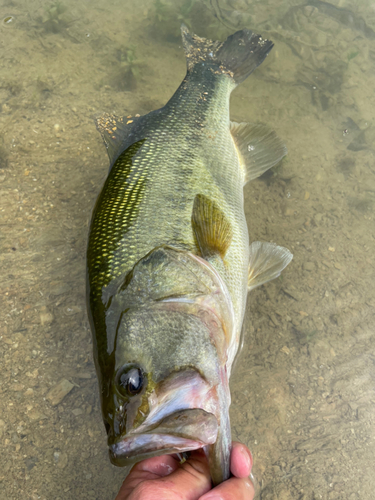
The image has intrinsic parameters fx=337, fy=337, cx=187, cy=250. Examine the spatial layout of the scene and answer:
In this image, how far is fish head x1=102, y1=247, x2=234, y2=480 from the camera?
137 centimetres

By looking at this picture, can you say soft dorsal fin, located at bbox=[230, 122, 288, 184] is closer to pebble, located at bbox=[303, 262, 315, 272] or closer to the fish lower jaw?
pebble, located at bbox=[303, 262, 315, 272]

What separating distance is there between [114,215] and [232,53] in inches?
99.1

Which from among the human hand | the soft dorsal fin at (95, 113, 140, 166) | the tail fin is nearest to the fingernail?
the human hand

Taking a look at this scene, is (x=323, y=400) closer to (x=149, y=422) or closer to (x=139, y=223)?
(x=149, y=422)

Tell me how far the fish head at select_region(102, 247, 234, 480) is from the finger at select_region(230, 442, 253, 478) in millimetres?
30

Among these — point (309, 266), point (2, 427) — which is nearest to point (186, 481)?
point (2, 427)

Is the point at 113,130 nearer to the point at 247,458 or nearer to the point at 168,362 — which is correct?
the point at 168,362

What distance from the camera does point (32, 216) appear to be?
3.26 m

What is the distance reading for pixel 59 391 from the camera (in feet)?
8.26

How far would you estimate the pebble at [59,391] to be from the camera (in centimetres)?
249

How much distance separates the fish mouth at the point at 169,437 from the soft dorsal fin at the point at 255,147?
85.6 inches

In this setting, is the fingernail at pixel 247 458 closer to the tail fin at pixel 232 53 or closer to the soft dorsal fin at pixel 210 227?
the soft dorsal fin at pixel 210 227

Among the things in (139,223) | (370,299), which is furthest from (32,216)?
(370,299)

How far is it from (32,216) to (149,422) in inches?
99.6
